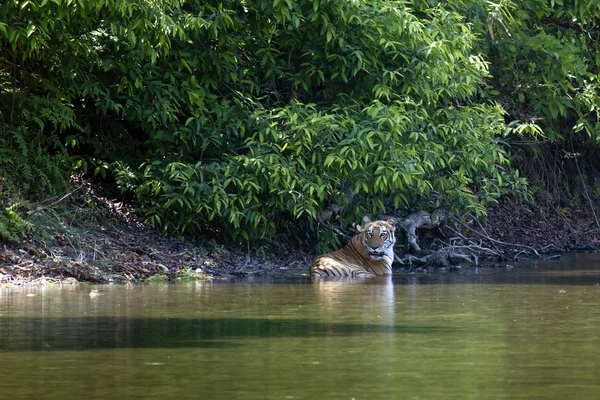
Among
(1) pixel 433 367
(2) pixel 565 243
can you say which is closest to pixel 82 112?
(2) pixel 565 243

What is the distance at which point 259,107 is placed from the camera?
57.1 feet

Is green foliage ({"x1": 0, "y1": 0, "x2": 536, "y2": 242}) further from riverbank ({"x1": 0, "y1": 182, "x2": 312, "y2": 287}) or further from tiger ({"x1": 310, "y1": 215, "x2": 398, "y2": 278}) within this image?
tiger ({"x1": 310, "y1": 215, "x2": 398, "y2": 278})

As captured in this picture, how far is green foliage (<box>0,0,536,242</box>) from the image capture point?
16.5 metres

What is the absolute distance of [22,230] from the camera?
15188mm

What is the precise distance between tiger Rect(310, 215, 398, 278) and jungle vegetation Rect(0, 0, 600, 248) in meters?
0.66

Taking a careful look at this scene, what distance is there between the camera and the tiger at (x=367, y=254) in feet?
55.9

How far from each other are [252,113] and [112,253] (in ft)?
9.56

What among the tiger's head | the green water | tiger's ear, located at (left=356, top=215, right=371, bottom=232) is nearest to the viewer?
the green water

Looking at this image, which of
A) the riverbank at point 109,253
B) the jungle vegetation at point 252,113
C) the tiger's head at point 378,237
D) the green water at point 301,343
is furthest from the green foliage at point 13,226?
the tiger's head at point 378,237

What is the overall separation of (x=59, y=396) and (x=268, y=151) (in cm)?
1084

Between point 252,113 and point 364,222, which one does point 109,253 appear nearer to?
point 252,113

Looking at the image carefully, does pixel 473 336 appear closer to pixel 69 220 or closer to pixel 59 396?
pixel 59 396

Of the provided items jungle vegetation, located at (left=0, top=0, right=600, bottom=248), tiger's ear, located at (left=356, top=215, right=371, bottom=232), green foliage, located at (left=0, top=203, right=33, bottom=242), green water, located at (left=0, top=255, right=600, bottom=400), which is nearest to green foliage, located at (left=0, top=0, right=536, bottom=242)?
jungle vegetation, located at (left=0, top=0, right=600, bottom=248)

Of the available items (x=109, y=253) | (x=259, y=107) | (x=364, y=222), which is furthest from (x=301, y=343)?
(x=364, y=222)
